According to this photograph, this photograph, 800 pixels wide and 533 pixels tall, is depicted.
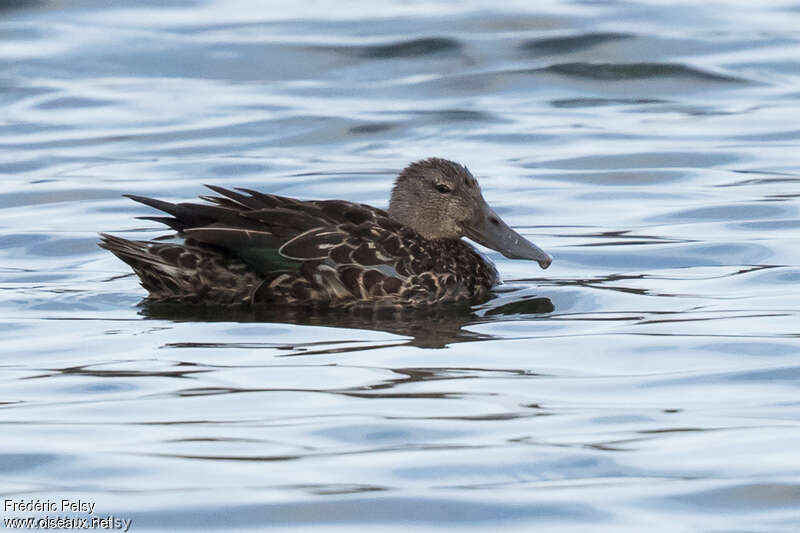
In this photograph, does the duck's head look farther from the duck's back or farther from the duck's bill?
the duck's back

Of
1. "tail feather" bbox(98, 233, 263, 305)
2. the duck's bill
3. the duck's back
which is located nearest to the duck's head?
the duck's bill

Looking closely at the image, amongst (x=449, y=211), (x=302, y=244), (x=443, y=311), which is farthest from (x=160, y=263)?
(x=449, y=211)

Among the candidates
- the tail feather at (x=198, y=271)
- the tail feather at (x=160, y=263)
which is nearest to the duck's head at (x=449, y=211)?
the tail feather at (x=198, y=271)

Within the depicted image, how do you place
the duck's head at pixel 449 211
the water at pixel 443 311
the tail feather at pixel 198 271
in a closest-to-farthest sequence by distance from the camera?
1. the water at pixel 443 311
2. the tail feather at pixel 198 271
3. the duck's head at pixel 449 211

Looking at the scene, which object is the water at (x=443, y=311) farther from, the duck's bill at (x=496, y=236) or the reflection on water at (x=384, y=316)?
the duck's bill at (x=496, y=236)

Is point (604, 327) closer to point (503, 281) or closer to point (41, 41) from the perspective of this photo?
point (503, 281)

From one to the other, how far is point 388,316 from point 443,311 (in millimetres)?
374

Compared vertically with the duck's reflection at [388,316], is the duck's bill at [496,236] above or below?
above

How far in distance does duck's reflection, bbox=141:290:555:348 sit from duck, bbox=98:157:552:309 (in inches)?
2.5

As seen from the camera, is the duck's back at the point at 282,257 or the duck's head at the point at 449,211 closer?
the duck's back at the point at 282,257

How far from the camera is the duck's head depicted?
11.5 m

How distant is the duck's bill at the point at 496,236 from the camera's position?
11570 millimetres

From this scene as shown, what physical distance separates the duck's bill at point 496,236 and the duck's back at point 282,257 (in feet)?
2.01

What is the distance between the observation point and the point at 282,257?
422 inches
